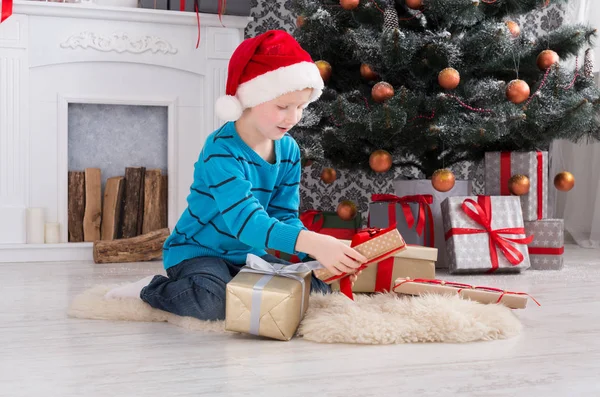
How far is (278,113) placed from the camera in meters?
1.59

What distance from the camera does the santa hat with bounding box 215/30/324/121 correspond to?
5.16 ft

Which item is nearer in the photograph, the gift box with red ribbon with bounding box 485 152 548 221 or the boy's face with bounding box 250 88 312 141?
the boy's face with bounding box 250 88 312 141

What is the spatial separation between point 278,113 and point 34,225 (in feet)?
5.73

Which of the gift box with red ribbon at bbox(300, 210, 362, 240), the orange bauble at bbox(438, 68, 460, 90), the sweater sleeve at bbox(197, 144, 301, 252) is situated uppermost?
the orange bauble at bbox(438, 68, 460, 90)

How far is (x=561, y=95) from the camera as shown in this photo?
253cm

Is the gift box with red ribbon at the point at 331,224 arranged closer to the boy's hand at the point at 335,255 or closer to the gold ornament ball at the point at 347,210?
the gold ornament ball at the point at 347,210

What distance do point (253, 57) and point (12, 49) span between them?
173cm

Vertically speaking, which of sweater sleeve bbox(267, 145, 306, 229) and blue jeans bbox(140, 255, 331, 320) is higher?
sweater sleeve bbox(267, 145, 306, 229)

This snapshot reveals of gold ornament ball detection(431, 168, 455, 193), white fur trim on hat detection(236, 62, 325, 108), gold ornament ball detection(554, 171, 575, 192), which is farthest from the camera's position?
gold ornament ball detection(554, 171, 575, 192)

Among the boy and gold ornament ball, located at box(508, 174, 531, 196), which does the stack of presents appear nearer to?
gold ornament ball, located at box(508, 174, 531, 196)

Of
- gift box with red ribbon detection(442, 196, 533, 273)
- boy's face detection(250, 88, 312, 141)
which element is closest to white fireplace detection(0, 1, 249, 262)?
gift box with red ribbon detection(442, 196, 533, 273)

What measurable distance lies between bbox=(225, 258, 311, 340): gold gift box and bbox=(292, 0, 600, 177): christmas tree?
1.10 m

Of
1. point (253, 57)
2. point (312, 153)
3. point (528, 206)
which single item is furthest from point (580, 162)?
point (253, 57)

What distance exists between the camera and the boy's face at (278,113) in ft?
5.23
